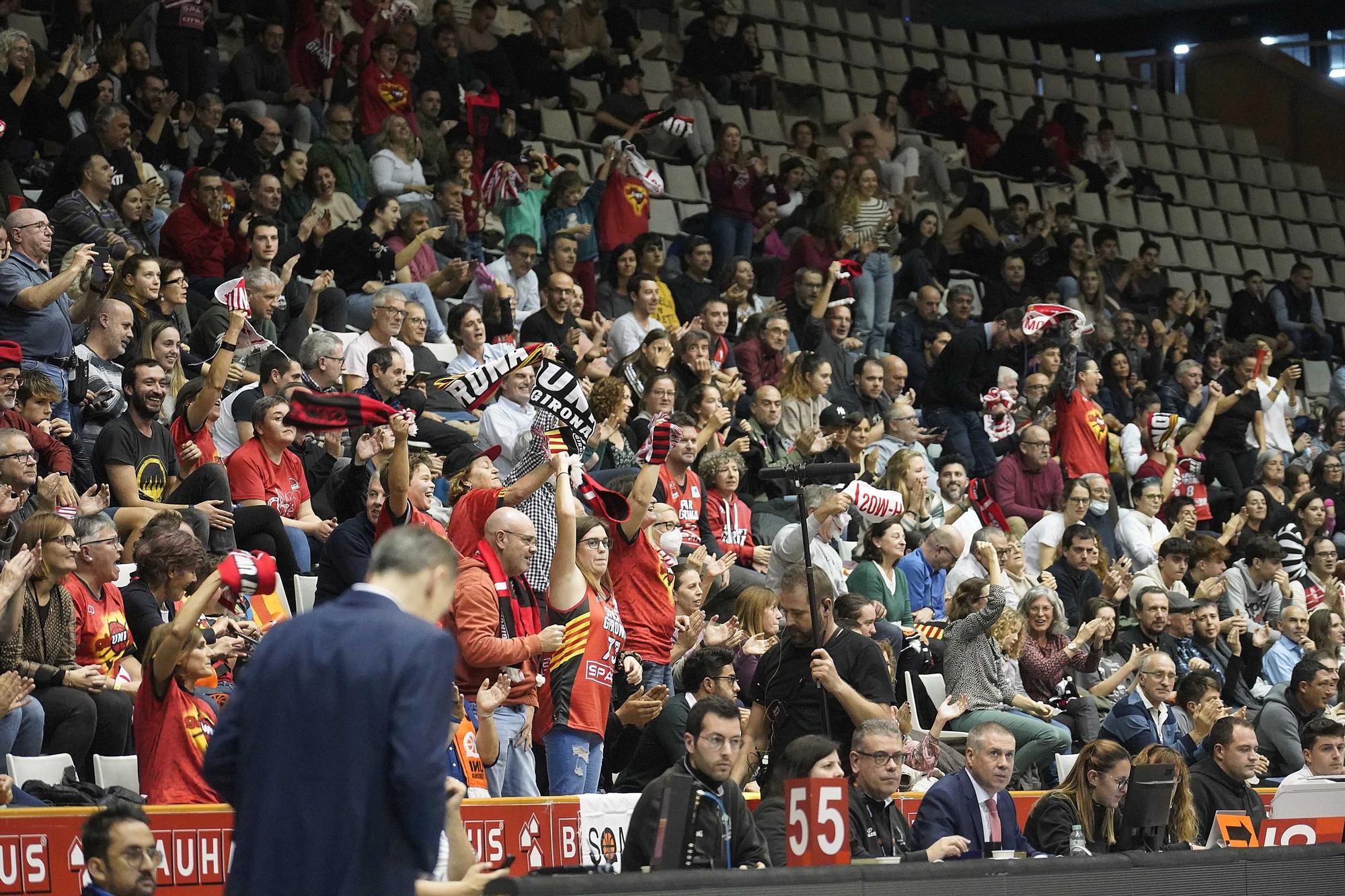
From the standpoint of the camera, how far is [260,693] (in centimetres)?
328

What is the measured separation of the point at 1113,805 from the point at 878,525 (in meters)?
3.11

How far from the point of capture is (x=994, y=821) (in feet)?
20.0

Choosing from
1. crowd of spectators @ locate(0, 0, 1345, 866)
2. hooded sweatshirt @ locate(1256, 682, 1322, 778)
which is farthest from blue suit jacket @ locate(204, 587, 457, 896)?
hooded sweatshirt @ locate(1256, 682, 1322, 778)

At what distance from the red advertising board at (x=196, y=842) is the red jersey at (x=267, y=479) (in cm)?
254

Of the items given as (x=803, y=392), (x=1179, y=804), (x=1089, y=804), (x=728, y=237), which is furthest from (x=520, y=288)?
(x=1089, y=804)

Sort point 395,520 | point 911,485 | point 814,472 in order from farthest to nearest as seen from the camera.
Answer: point 911,485 → point 395,520 → point 814,472

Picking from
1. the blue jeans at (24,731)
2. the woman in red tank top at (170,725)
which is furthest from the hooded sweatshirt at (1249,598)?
the blue jeans at (24,731)

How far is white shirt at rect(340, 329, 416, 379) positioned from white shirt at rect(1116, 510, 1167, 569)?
4714 mm

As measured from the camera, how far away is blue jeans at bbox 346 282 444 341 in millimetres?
10477

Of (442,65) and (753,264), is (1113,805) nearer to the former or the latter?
(753,264)

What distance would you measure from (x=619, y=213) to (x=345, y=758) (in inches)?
396

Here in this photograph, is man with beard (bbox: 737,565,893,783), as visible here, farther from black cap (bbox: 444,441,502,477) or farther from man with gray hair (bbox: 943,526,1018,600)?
man with gray hair (bbox: 943,526,1018,600)

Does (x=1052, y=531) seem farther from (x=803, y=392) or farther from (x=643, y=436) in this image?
(x=643, y=436)

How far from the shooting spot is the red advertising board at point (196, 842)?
5.02m
